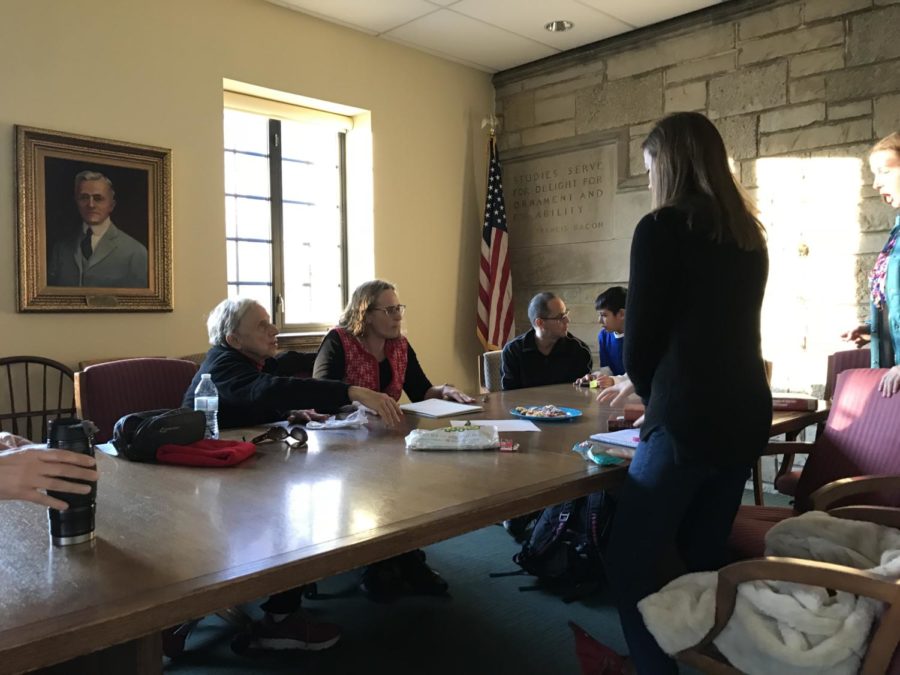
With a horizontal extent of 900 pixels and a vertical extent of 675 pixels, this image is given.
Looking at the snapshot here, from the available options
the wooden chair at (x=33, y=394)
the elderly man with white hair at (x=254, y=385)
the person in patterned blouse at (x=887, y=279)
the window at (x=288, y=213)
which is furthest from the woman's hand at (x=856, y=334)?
the wooden chair at (x=33, y=394)

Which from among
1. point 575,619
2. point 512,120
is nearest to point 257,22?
point 512,120

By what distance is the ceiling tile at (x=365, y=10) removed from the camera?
14.1ft

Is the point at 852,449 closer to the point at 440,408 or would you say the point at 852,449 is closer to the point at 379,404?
the point at 440,408

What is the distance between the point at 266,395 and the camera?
86.8 inches

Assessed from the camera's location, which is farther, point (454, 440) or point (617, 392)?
point (617, 392)

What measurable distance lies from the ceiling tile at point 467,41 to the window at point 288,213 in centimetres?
72

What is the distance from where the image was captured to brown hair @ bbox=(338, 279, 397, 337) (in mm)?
2965

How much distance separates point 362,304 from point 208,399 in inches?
34.7

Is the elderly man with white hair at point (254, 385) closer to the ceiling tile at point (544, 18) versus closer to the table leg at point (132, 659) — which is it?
the table leg at point (132, 659)

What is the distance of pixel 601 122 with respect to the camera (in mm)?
4918

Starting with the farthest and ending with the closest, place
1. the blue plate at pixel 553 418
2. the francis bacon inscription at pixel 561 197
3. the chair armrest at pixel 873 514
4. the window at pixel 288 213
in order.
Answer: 1. the francis bacon inscription at pixel 561 197
2. the window at pixel 288 213
3. the blue plate at pixel 553 418
4. the chair armrest at pixel 873 514

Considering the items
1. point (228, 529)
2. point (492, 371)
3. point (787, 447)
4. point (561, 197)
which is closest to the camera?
point (228, 529)

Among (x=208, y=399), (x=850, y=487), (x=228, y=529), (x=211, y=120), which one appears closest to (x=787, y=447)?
(x=850, y=487)

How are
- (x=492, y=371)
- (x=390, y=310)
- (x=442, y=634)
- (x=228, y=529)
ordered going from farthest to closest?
(x=492, y=371), (x=390, y=310), (x=442, y=634), (x=228, y=529)
